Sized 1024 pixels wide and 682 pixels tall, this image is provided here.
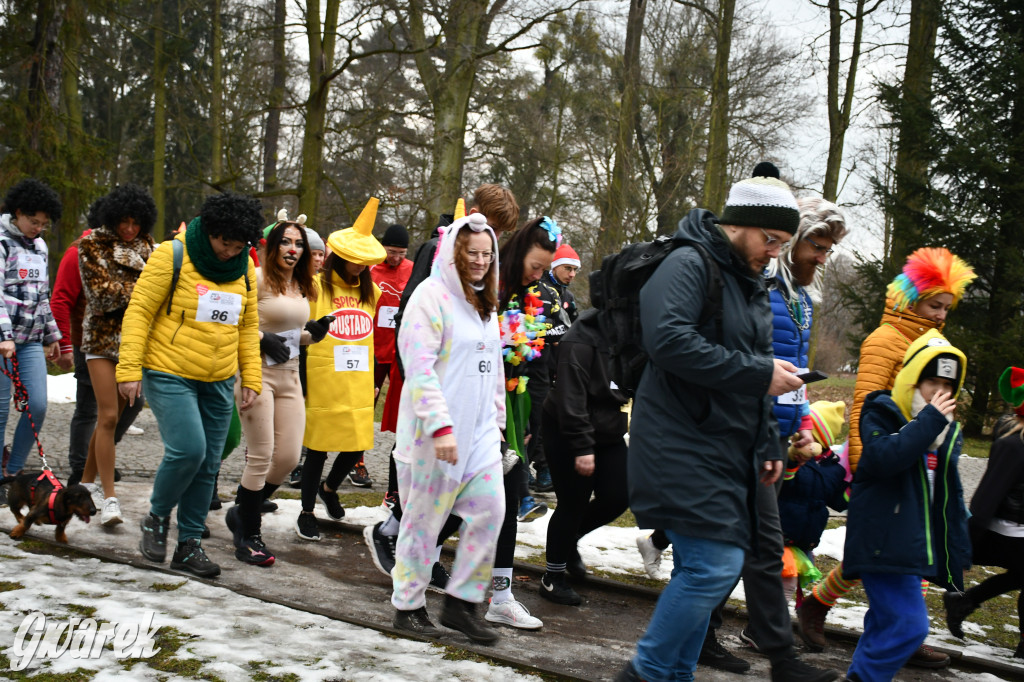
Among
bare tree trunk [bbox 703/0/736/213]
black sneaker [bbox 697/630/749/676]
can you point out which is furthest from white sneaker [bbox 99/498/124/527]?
bare tree trunk [bbox 703/0/736/213]

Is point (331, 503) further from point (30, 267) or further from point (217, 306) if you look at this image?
point (30, 267)

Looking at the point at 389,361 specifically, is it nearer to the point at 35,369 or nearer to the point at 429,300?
the point at 35,369

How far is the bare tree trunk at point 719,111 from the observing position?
2080 centimetres

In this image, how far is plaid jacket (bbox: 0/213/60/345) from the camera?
6598 millimetres

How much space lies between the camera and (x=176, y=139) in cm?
2753

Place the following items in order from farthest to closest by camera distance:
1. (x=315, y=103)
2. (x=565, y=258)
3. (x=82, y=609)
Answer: (x=315, y=103)
(x=565, y=258)
(x=82, y=609)

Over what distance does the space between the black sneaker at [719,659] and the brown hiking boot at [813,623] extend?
505 mm

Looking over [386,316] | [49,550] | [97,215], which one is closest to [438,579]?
[49,550]

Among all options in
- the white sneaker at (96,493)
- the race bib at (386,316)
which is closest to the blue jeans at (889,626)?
the white sneaker at (96,493)

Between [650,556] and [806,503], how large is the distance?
4.19 ft

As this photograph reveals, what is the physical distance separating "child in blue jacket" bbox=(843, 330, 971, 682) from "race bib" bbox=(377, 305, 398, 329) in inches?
190

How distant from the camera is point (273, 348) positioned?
236 inches

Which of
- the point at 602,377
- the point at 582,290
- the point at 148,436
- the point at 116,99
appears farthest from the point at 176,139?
the point at 602,377

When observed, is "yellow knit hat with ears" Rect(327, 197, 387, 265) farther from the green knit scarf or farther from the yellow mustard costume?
the green knit scarf
